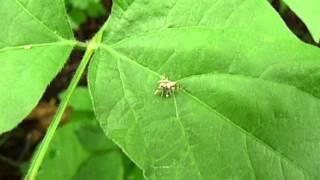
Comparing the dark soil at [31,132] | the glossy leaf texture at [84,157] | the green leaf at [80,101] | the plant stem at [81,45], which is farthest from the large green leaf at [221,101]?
the dark soil at [31,132]

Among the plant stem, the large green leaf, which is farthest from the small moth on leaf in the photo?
the plant stem

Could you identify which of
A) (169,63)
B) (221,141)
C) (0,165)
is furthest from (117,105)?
(0,165)

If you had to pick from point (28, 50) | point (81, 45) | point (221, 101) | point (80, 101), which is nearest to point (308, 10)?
point (221, 101)

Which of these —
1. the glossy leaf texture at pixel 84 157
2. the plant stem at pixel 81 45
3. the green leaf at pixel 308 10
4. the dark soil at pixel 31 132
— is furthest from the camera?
the dark soil at pixel 31 132

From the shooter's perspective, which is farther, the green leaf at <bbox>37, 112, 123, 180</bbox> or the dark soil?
the dark soil

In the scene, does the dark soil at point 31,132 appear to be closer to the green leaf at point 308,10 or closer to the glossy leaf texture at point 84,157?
the glossy leaf texture at point 84,157

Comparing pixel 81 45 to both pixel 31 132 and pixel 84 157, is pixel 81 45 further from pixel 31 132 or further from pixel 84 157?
pixel 31 132

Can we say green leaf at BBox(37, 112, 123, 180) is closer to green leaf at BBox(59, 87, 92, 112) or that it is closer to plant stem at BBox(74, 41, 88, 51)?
green leaf at BBox(59, 87, 92, 112)
